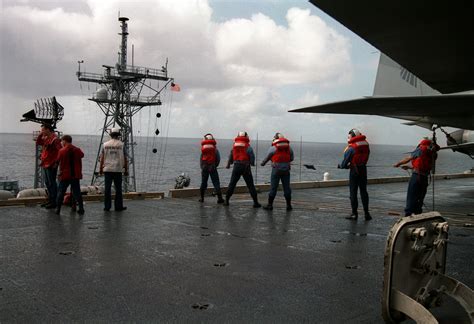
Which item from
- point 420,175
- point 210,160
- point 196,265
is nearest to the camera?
point 196,265

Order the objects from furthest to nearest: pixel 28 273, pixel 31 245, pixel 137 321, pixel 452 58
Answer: pixel 31 245, pixel 452 58, pixel 28 273, pixel 137 321

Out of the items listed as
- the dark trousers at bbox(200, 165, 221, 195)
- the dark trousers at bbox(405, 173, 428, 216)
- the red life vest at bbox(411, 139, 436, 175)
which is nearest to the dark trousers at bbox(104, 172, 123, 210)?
the dark trousers at bbox(200, 165, 221, 195)

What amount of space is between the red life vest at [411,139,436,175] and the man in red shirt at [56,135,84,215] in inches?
267

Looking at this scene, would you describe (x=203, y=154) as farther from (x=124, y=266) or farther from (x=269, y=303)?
(x=269, y=303)

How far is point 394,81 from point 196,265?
10188mm

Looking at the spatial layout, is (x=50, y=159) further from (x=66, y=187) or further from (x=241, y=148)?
(x=241, y=148)

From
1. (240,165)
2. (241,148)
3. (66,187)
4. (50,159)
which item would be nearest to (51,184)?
(50,159)

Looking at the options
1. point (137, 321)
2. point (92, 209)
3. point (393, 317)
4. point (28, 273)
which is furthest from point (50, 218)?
point (393, 317)

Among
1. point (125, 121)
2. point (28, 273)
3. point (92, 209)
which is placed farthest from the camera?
point (125, 121)

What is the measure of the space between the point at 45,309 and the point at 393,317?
2803 millimetres

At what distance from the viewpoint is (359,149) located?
29.9 feet

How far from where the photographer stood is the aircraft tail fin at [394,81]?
1276cm

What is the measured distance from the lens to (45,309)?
12.3 ft

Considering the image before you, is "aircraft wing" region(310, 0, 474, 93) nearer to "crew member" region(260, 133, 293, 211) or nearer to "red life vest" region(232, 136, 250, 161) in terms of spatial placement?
"crew member" region(260, 133, 293, 211)
